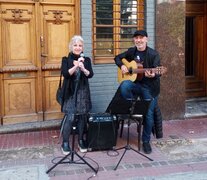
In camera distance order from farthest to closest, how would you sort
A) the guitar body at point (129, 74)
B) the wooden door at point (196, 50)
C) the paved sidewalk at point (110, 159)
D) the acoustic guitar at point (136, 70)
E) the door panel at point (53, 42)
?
the wooden door at point (196, 50) < the door panel at point (53, 42) < the guitar body at point (129, 74) < the acoustic guitar at point (136, 70) < the paved sidewalk at point (110, 159)

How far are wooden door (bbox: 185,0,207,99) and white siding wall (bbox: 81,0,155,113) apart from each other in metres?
2.05

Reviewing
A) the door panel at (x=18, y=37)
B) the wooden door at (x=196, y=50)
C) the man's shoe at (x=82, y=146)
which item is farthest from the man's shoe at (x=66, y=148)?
the wooden door at (x=196, y=50)

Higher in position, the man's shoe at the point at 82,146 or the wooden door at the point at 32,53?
the wooden door at the point at 32,53

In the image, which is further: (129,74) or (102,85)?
(102,85)

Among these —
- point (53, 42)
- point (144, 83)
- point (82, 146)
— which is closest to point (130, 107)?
point (144, 83)

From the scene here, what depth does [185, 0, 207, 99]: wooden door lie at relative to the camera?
9.02 metres

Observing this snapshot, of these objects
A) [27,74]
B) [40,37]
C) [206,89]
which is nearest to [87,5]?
[40,37]

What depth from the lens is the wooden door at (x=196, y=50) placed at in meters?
9.02

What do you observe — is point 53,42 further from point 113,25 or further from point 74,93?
point 74,93

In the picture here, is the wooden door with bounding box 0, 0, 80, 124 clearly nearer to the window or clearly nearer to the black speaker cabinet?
the window

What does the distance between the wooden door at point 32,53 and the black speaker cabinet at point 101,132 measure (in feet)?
5.27

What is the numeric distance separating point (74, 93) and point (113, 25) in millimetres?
2330

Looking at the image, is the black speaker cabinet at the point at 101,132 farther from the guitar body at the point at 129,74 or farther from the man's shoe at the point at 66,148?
the guitar body at the point at 129,74

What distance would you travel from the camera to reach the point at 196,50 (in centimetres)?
915
